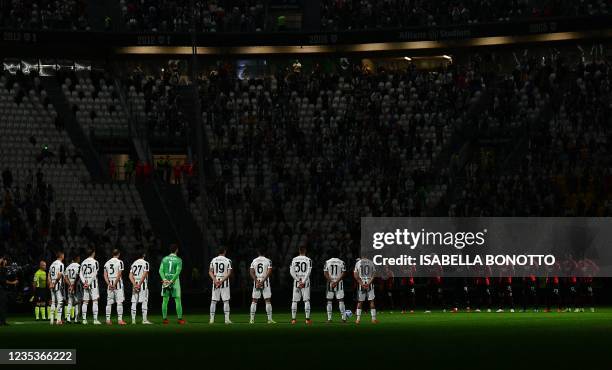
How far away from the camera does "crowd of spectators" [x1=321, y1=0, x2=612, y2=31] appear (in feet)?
216

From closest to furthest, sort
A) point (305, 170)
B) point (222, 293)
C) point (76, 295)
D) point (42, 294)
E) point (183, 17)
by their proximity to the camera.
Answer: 1. point (222, 293)
2. point (76, 295)
3. point (42, 294)
4. point (305, 170)
5. point (183, 17)

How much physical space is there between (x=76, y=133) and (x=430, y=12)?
66.1 feet

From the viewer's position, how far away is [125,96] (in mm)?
66125

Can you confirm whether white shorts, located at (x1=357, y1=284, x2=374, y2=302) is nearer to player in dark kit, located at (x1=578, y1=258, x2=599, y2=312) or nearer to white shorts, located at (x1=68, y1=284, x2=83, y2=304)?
white shorts, located at (x1=68, y1=284, x2=83, y2=304)

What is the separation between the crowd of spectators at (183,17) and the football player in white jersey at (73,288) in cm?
3139

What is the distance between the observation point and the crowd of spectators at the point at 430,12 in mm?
65688

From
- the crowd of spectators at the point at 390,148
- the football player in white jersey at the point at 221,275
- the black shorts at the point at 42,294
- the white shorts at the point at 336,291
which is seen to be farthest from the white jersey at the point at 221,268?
the crowd of spectators at the point at 390,148

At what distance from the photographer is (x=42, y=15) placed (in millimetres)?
66938

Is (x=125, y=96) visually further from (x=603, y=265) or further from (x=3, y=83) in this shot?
(x=603, y=265)

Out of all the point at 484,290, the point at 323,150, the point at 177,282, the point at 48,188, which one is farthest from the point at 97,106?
the point at 177,282

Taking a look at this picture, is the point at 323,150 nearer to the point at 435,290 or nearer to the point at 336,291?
the point at 435,290

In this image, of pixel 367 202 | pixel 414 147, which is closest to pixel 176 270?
pixel 367 202

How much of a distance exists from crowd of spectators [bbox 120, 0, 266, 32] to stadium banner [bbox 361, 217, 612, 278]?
75.5 ft

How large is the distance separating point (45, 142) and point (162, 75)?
1004 centimetres
